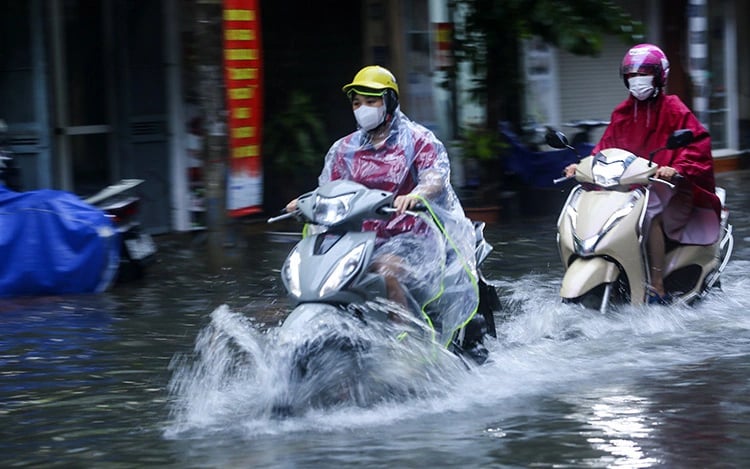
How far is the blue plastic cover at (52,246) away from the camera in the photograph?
905 centimetres

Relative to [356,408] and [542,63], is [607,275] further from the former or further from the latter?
[542,63]

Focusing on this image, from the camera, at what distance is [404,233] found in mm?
6016

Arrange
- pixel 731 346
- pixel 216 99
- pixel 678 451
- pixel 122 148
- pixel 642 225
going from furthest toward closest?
pixel 122 148, pixel 216 99, pixel 642 225, pixel 731 346, pixel 678 451

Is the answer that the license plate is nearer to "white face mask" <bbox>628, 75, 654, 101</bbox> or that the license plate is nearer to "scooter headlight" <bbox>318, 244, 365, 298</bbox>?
"white face mask" <bbox>628, 75, 654, 101</bbox>

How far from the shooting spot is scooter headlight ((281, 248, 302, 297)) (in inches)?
214

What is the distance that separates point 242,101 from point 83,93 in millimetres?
2559

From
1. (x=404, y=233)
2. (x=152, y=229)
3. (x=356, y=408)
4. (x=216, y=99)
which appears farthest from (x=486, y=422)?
(x=152, y=229)

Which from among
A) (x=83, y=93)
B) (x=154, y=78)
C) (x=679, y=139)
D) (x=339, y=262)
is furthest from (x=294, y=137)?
(x=339, y=262)

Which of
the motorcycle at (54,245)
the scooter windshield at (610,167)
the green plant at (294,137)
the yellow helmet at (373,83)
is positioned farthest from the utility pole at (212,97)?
the yellow helmet at (373,83)

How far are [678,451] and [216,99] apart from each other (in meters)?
5.46

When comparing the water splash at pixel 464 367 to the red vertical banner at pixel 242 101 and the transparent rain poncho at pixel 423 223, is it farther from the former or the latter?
the red vertical banner at pixel 242 101

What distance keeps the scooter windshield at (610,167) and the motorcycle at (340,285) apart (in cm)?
194

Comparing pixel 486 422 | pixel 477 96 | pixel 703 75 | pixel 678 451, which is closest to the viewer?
pixel 678 451

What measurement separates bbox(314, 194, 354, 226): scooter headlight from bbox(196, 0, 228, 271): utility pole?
4.09 metres
